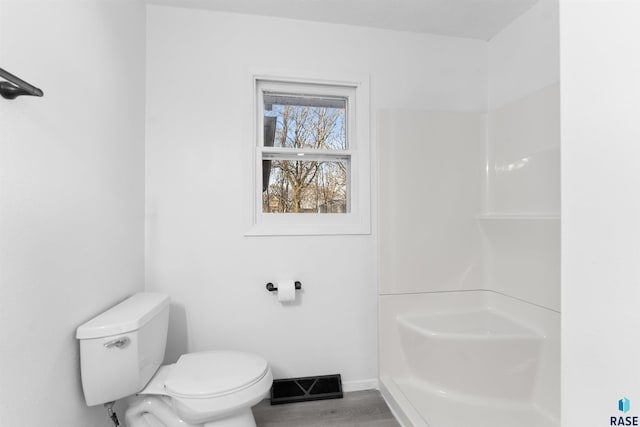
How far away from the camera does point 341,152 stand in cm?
221

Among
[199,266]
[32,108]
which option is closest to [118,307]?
[199,266]

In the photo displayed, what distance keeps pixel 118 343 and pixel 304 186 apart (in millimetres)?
1363

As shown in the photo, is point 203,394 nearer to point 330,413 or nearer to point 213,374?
point 213,374

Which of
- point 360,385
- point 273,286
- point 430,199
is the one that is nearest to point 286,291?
point 273,286

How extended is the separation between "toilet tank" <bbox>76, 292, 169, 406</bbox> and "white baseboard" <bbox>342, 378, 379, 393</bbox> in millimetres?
1198

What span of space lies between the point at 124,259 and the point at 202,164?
2.27 ft

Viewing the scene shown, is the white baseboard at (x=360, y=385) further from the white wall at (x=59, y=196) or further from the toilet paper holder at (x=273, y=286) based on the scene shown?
the white wall at (x=59, y=196)

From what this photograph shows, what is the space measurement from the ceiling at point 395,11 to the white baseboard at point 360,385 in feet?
7.76

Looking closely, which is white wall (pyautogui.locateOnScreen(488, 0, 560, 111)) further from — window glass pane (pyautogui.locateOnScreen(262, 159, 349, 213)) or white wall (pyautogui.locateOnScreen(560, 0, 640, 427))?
white wall (pyautogui.locateOnScreen(560, 0, 640, 427))

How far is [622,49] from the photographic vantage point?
39cm

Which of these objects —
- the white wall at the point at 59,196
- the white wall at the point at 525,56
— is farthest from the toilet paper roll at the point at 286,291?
the white wall at the point at 525,56

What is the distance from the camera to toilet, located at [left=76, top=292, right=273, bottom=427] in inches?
50.7

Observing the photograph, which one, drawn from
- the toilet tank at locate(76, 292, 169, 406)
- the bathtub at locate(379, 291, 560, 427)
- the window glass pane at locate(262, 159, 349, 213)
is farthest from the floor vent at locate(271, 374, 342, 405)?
the window glass pane at locate(262, 159, 349, 213)

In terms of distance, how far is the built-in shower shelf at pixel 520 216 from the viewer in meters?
1.78
